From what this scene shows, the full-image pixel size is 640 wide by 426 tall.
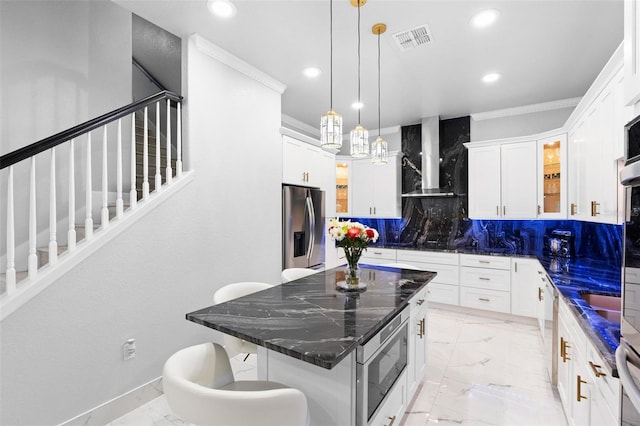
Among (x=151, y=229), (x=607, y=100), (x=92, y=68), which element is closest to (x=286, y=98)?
(x=92, y=68)

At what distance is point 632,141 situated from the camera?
41.1 inches

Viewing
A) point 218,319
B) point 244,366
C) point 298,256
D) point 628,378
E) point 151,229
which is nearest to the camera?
point 628,378

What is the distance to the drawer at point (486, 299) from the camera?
12.5 feet

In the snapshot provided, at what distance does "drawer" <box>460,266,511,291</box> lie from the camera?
12.5ft

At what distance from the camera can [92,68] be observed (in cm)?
284

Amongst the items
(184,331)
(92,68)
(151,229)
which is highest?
(92,68)

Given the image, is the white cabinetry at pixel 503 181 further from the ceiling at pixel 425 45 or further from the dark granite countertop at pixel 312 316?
the dark granite countertop at pixel 312 316

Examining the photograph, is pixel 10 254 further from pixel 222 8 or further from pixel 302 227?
pixel 302 227

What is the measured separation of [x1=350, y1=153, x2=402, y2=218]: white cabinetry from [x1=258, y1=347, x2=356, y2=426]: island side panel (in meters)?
3.81

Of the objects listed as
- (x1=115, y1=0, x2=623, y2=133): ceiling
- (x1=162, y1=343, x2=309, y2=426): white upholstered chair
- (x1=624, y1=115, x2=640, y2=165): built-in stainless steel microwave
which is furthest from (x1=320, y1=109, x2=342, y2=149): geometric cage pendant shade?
(x1=162, y1=343, x2=309, y2=426): white upholstered chair

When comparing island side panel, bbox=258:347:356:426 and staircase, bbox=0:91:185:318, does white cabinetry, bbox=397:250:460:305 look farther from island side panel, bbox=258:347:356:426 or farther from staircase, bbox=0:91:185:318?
staircase, bbox=0:91:185:318

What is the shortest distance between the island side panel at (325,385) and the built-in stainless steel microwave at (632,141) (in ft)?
4.11

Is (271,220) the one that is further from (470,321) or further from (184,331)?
(470,321)

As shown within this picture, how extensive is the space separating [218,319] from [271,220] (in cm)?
195
